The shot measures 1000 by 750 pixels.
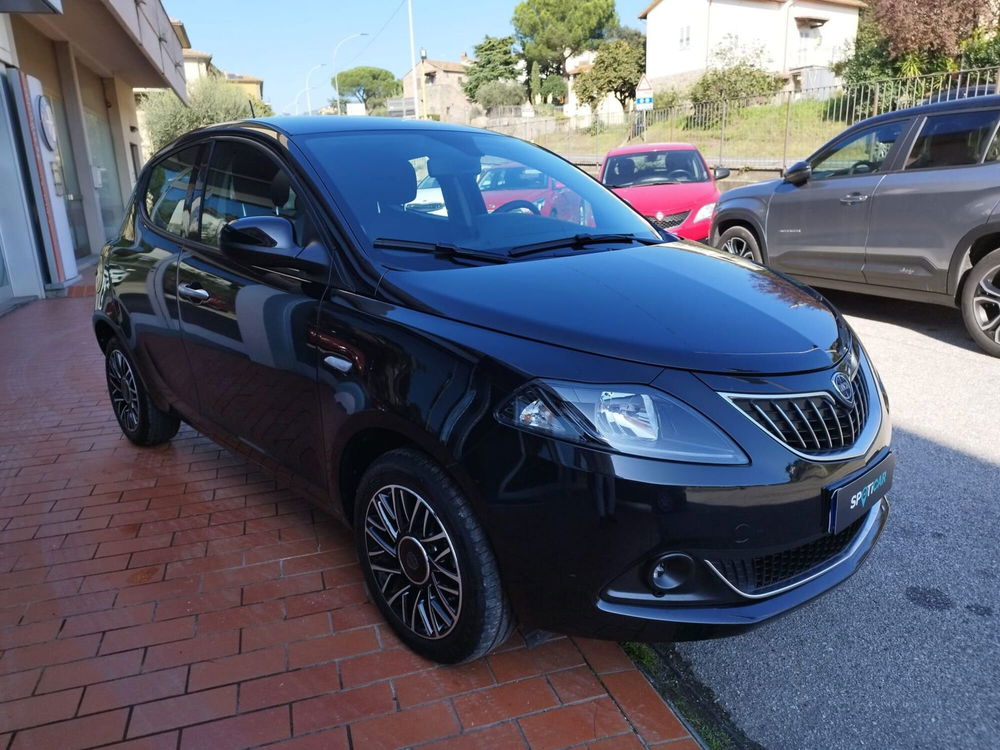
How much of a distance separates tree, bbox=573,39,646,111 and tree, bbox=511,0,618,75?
63.5ft

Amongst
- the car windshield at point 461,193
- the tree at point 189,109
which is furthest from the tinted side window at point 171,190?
the tree at point 189,109

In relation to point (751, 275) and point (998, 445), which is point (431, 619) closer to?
point (751, 275)

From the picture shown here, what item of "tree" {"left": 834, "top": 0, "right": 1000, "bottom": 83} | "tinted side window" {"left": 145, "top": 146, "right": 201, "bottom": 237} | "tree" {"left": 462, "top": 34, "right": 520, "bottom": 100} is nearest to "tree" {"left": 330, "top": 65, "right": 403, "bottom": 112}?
"tree" {"left": 462, "top": 34, "right": 520, "bottom": 100}

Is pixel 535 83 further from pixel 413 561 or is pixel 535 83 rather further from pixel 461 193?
pixel 413 561

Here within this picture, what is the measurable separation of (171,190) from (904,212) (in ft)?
17.7

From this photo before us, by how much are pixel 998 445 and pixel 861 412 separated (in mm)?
2408

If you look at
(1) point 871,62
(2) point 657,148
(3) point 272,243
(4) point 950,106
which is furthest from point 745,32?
(3) point 272,243

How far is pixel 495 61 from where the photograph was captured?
65188 mm

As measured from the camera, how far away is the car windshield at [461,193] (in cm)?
274

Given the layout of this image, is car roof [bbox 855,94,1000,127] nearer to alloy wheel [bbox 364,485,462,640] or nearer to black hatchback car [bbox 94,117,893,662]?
black hatchback car [bbox 94,117,893,662]

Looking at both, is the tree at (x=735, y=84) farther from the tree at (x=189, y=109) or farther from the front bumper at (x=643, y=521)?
the front bumper at (x=643, y=521)

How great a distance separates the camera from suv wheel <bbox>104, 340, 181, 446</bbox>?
14.0 ft

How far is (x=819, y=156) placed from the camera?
23.1 feet

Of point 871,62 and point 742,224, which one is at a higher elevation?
point 871,62
